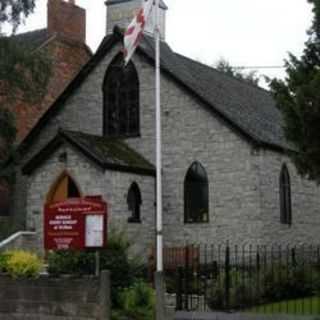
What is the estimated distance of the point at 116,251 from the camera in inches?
674

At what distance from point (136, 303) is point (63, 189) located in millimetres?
11603

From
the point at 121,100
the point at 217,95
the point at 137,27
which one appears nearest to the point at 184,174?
the point at 217,95

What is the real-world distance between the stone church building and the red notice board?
31.7ft

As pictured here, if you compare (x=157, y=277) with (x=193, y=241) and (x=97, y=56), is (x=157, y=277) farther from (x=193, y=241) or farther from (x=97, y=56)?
(x=97, y=56)

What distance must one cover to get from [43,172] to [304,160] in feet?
48.1

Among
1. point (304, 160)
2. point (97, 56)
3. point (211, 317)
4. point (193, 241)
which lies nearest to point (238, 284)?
point (211, 317)

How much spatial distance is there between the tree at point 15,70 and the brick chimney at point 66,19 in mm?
7803

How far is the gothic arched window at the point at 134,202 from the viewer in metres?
26.8

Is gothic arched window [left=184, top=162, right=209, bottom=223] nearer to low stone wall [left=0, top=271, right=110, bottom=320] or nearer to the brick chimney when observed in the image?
low stone wall [left=0, top=271, right=110, bottom=320]

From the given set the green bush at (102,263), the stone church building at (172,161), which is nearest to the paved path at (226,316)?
the green bush at (102,263)

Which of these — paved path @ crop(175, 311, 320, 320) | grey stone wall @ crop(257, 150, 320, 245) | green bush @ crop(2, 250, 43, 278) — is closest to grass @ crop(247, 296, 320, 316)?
paved path @ crop(175, 311, 320, 320)

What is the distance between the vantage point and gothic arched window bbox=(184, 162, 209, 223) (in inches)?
1067

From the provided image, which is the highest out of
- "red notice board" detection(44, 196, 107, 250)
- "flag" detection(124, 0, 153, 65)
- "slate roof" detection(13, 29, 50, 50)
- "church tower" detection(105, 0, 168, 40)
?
"slate roof" detection(13, 29, 50, 50)

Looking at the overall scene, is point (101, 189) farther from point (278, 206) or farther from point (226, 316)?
point (226, 316)
